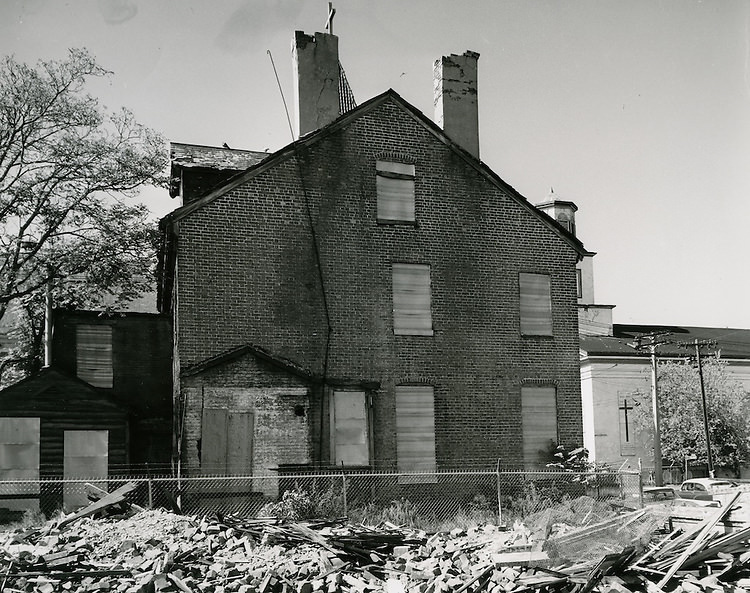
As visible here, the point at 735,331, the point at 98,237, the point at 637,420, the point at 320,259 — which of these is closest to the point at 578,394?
the point at 320,259

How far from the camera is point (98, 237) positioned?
27.3 meters

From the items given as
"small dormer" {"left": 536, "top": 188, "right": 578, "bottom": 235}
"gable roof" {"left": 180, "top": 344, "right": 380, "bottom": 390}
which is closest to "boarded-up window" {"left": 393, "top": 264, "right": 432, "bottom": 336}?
"gable roof" {"left": 180, "top": 344, "right": 380, "bottom": 390}

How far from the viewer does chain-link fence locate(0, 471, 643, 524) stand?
750 inches

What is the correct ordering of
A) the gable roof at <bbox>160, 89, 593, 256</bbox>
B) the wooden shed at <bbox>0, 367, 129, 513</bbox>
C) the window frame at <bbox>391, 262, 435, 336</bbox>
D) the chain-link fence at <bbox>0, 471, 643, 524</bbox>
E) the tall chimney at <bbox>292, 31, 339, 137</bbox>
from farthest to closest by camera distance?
the tall chimney at <bbox>292, 31, 339, 137</bbox> → the window frame at <bbox>391, 262, 435, 336</bbox> → the wooden shed at <bbox>0, 367, 129, 513</bbox> → the gable roof at <bbox>160, 89, 593, 256</bbox> → the chain-link fence at <bbox>0, 471, 643, 524</bbox>

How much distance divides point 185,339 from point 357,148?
6.68m

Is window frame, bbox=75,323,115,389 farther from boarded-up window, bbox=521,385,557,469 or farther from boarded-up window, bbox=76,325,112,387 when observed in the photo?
boarded-up window, bbox=521,385,557,469

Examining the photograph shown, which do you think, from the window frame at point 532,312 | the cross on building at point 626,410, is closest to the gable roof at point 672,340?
the cross on building at point 626,410

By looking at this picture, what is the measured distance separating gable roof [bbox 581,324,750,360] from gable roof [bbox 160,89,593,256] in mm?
24020

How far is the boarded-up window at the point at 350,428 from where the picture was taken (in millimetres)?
21391

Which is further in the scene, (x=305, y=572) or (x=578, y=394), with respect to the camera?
(x=578, y=394)

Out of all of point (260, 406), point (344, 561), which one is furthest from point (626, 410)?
point (344, 561)

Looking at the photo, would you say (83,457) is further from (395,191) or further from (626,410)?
(626,410)

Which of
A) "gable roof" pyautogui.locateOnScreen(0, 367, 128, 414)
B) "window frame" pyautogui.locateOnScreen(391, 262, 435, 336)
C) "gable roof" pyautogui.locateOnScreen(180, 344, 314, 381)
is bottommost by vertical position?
"gable roof" pyautogui.locateOnScreen(0, 367, 128, 414)

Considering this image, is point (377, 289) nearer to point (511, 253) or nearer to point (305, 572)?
point (511, 253)
